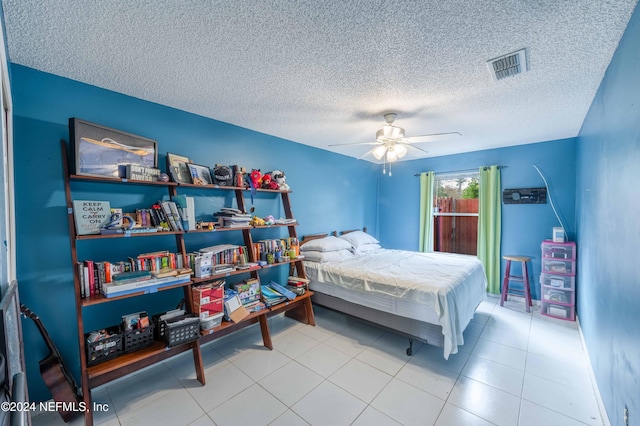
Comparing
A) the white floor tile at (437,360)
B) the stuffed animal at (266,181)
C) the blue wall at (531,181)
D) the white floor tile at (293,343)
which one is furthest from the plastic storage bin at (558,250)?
the stuffed animal at (266,181)

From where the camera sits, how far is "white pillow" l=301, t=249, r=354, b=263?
3.31m

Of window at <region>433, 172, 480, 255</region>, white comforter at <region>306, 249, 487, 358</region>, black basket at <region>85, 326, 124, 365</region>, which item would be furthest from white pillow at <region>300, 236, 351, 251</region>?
window at <region>433, 172, 480, 255</region>

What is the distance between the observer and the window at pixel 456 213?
4.47m

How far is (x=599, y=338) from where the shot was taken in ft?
6.22

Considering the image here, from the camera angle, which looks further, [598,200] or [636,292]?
[598,200]

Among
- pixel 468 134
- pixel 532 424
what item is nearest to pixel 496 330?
pixel 532 424

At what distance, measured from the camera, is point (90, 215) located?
186 centimetres

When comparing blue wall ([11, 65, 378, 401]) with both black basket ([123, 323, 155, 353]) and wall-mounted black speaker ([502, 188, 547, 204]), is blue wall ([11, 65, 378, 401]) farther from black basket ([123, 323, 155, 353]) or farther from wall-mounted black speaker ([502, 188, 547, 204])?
wall-mounted black speaker ([502, 188, 547, 204])

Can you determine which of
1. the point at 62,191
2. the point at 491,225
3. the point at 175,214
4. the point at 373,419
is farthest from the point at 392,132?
the point at 62,191

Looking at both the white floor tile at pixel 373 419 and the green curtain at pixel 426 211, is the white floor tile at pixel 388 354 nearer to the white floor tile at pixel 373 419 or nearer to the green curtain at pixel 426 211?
the white floor tile at pixel 373 419

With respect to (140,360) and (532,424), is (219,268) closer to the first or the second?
(140,360)

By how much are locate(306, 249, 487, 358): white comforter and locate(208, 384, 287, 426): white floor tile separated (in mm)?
1320

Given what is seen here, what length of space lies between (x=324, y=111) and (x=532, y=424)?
2.99 meters

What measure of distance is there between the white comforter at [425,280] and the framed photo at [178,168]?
1819mm
